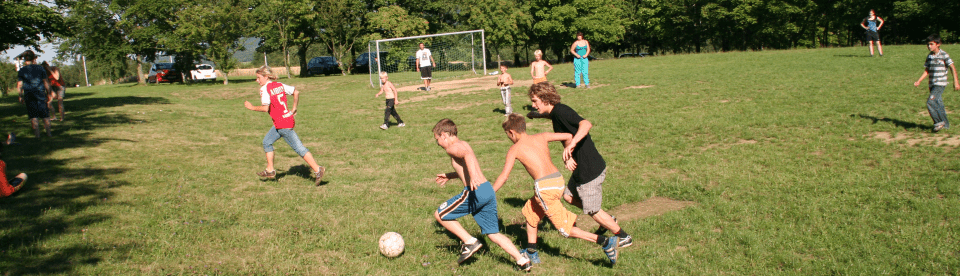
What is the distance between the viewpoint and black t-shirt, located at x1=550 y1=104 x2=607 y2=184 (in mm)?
4863

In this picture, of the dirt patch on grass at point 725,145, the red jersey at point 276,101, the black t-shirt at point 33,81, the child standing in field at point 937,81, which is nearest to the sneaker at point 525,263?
A: the red jersey at point 276,101

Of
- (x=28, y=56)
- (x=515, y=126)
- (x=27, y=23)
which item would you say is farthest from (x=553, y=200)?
(x=27, y=23)

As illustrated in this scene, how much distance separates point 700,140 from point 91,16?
42.4m

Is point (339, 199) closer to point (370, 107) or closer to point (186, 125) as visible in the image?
point (186, 125)

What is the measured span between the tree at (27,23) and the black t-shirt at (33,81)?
879 cm

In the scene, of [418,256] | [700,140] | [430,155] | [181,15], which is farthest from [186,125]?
[181,15]

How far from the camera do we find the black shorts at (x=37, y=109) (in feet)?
36.3

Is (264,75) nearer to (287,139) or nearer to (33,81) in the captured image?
(287,139)

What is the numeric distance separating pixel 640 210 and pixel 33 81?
12165 mm

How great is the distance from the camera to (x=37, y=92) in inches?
435

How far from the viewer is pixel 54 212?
243 inches

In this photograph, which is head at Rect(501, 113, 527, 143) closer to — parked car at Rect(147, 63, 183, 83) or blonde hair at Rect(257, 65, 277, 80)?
blonde hair at Rect(257, 65, 277, 80)

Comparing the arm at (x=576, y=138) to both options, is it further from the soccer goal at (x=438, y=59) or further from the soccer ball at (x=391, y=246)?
the soccer goal at (x=438, y=59)

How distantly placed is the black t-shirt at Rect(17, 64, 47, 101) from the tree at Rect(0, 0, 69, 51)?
28.8 ft
